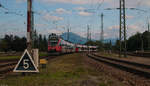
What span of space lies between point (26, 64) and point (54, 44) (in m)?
34.8

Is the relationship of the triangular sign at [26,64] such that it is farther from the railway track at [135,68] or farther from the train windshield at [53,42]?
the train windshield at [53,42]

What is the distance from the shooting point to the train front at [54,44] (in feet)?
146

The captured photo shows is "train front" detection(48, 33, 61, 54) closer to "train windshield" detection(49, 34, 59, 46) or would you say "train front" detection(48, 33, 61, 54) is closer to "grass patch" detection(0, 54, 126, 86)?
"train windshield" detection(49, 34, 59, 46)

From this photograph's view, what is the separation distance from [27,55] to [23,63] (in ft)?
1.46

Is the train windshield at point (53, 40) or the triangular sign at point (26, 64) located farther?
the train windshield at point (53, 40)

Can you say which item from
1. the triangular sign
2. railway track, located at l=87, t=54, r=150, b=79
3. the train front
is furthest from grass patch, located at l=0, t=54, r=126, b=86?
the train front

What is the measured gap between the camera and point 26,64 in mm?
9898

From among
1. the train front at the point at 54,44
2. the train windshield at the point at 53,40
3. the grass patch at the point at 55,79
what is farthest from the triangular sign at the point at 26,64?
the train windshield at the point at 53,40

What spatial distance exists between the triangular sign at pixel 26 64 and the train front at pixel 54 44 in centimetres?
3444

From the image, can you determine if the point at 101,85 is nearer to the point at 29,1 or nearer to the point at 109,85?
the point at 109,85

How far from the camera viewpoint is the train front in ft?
146

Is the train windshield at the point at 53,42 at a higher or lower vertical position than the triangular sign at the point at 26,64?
higher

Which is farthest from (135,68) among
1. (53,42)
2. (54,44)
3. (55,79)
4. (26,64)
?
(53,42)

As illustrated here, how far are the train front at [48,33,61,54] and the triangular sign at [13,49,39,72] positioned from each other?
34.4 meters
